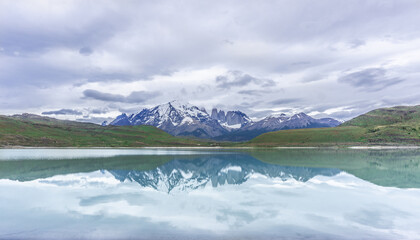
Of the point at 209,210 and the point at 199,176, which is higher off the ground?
the point at 209,210

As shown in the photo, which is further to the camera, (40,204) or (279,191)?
(279,191)

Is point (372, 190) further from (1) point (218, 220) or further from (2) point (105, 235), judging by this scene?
(2) point (105, 235)

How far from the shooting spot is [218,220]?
73.8ft

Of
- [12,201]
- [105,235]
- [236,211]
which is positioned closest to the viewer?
[105,235]

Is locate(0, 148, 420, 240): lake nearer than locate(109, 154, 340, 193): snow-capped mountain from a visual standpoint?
Yes

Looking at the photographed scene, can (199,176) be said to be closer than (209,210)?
No

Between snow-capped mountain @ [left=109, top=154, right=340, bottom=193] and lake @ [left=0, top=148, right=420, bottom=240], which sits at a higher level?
lake @ [left=0, top=148, right=420, bottom=240]

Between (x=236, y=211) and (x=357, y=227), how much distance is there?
407 inches

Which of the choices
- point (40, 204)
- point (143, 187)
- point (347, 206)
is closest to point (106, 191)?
point (143, 187)

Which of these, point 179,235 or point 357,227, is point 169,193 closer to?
point 179,235

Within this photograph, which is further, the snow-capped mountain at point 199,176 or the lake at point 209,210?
the snow-capped mountain at point 199,176

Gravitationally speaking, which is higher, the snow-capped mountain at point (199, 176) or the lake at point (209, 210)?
the lake at point (209, 210)

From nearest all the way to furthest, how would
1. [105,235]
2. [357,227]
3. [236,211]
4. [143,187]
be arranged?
[105,235]
[357,227]
[236,211]
[143,187]

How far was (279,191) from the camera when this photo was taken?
36438 mm
